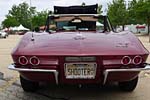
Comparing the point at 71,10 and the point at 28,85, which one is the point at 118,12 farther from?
the point at 28,85

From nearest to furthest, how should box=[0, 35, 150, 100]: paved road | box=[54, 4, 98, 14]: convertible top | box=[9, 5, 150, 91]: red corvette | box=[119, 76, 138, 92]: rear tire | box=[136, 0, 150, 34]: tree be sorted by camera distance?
box=[9, 5, 150, 91]: red corvette
box=[0, 35, 150, 100]: paved road
box=[119, 76, 138, 92]: rear tire
box=[54, 4, 98, 14]: convertible top
box=[136, 0, 150, 34]: tree

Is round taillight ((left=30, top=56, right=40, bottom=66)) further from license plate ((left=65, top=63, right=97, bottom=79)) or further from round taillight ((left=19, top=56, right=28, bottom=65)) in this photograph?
license plate ((left=65, top=63, right=97, bottom=79))

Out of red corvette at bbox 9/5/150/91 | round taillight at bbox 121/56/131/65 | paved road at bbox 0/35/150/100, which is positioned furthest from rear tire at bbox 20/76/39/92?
round taillight at bbox 121/56/131/65

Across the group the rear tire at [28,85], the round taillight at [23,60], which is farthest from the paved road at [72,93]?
the round taillight at [23,60]

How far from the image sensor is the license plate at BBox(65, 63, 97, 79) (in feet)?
16.8

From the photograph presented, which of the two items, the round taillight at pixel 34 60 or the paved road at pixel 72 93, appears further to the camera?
the paved road at pixel 72 93

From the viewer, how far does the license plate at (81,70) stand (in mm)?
5113

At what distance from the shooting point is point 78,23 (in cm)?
749

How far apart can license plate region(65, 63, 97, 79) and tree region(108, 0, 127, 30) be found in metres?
58.9

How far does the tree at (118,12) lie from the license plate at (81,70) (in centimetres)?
5887

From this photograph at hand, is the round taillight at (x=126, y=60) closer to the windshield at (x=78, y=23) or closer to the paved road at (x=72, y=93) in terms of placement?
the paved road at (x=72, y=93)

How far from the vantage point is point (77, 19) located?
7.51 m

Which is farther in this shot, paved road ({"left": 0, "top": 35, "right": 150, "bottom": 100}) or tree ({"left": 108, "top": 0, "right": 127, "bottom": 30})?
tree ({"left": 108, "top": 0, "right": 127, "bottom": 30})

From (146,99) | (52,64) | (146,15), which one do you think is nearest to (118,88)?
(146,99)
